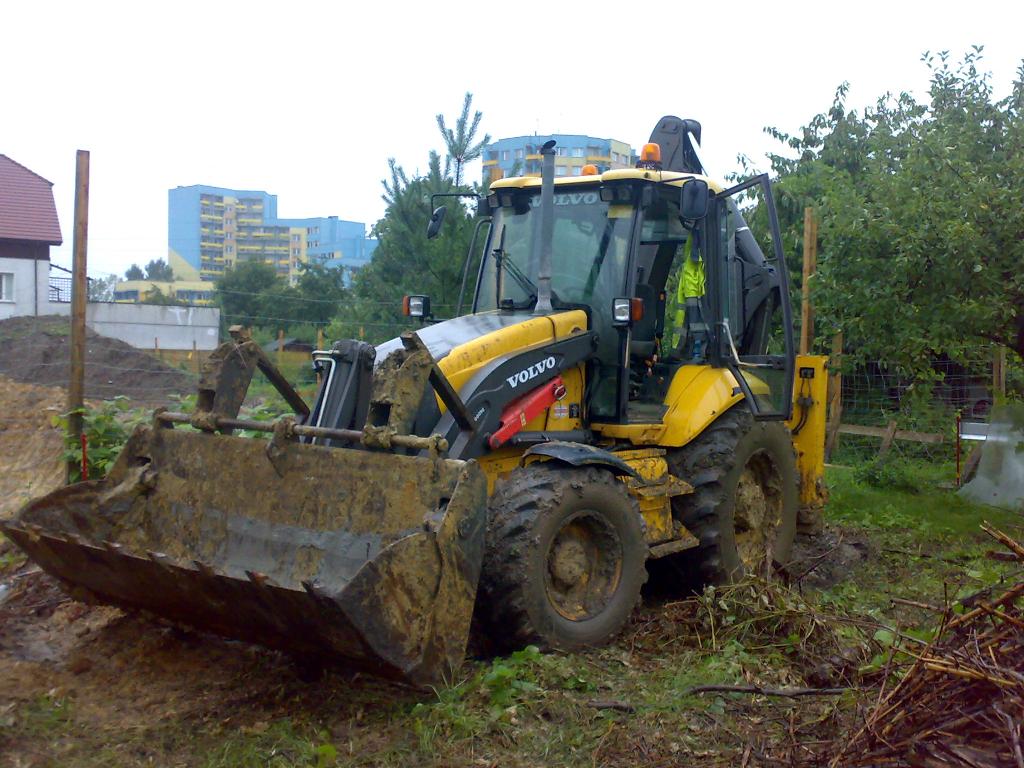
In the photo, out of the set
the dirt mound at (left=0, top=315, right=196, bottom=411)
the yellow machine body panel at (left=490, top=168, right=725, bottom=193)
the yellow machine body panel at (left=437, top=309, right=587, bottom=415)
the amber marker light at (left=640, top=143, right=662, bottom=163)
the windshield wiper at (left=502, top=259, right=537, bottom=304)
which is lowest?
the dirt mound at (left=0, top=315, right=196, bottom=411)

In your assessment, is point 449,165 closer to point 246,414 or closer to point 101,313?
point 246,414

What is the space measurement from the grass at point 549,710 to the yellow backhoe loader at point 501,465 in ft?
0.81

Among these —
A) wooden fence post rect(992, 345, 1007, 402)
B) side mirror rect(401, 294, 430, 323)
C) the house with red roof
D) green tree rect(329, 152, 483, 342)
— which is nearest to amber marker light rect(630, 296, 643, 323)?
side mirror rect(401, 294, 430, 323)

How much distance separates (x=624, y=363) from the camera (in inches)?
282

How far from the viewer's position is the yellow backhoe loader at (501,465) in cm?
520

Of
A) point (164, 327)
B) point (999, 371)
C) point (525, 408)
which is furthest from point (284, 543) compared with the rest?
point (164, 327)

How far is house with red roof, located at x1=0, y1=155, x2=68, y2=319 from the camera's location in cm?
3127

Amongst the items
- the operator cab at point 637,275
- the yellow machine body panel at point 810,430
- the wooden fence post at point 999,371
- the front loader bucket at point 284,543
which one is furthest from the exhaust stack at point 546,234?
the wooden fence post at point 999,371

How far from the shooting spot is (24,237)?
32.5 m

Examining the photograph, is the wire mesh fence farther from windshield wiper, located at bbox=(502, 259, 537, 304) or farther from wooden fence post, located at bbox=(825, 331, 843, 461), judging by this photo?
windshield wiper, located at bbox=(502, 259, 537, 304)

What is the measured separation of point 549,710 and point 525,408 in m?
2.05

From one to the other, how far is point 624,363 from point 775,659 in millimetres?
2080

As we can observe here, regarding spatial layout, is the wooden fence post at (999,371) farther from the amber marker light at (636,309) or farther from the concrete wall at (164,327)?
the concrete wall at (164,327)

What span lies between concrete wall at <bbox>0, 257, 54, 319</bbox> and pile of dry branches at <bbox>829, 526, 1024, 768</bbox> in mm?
29033
